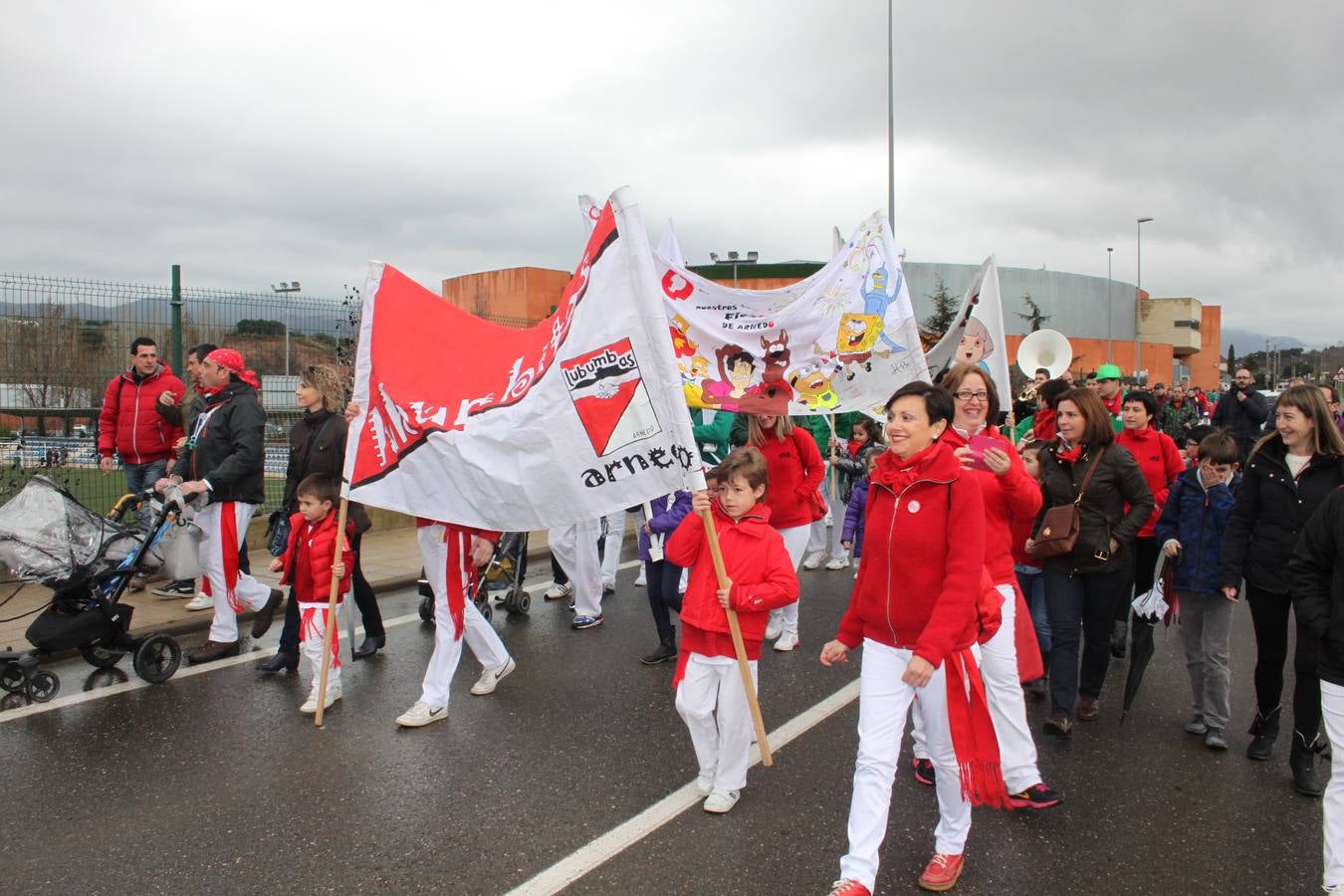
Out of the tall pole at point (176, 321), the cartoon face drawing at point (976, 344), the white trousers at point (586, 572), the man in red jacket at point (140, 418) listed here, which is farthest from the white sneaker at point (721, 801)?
the tall pole at point (176, 321)

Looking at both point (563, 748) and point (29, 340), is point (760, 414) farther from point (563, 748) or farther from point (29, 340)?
point (29, 340)

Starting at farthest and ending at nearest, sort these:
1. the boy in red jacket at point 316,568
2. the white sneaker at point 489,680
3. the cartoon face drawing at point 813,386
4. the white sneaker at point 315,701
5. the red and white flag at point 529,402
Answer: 1. the cartoon face drawing at point 813,386
2. the white sneaker at point 489,680
3. the boy in red jacket at point 316,568
4. the white sneaker at point 315,701
5. the red and white flag at point 529,402

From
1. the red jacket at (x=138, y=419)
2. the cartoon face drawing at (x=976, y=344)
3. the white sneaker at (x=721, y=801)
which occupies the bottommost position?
the white sneaker at (x=721, y=801)

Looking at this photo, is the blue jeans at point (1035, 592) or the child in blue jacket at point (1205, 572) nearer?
the child in blue jacket at point (1205, 572)

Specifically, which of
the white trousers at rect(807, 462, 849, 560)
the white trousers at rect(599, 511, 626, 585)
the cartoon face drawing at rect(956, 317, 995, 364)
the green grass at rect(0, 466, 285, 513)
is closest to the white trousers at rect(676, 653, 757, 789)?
the cartoon face drawing at rect(956, 317, 995, 364)

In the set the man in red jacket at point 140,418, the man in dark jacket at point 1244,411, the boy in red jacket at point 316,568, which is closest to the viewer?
the boy in red jacket at point 316,568

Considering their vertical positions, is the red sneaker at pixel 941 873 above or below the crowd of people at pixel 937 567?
below

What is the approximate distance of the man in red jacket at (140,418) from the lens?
26.1ft

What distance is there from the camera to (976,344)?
23.4 ft

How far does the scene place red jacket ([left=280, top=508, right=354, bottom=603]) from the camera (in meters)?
5.34

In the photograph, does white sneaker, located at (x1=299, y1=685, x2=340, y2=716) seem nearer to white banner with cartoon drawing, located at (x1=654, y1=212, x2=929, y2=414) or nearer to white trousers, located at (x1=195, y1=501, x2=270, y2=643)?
white trousers, located at (x1=195, y1=501, x2=270, y2=643)

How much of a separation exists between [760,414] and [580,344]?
1923 mm

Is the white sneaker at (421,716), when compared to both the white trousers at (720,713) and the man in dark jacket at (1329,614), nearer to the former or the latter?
the white trousers at (720,713)

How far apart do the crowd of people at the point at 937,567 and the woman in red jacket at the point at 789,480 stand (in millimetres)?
16
